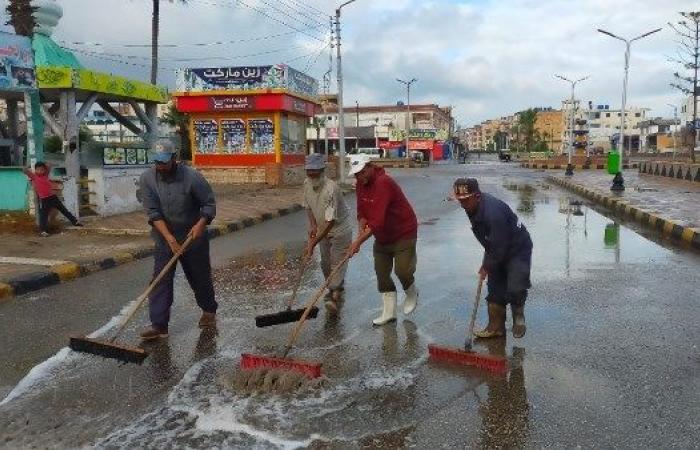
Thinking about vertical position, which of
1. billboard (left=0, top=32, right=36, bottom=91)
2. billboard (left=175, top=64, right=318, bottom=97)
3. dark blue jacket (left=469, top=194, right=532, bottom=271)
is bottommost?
dark blue jacket (left=469, top=194, right=532, bottom=271)

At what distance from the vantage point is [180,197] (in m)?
5.47

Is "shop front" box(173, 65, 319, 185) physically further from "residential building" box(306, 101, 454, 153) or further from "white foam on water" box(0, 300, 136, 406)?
"residential building" box(306, 101, 454, 153)

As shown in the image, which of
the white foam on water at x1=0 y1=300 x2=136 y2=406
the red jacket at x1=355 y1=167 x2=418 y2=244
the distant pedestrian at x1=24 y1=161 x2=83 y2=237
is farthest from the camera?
the distant pedestrian at x1=24 y1=161 x2=83 y2=237

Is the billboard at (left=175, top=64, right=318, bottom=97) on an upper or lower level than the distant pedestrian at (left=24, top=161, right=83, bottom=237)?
upper

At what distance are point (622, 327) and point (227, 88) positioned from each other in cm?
2199

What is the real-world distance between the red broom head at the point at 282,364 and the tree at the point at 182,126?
35743mm

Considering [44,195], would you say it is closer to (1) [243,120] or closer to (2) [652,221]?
(2) [652,221]

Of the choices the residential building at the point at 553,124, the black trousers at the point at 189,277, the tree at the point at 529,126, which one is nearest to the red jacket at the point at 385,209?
the black trousers at the point at 189,277

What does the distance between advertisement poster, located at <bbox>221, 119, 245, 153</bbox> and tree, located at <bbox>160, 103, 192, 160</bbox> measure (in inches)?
523

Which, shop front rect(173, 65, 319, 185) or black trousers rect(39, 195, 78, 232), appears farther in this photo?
shop front rect(173, 65, 319, 185)

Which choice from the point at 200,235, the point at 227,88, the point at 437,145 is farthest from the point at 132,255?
the point at 437,145

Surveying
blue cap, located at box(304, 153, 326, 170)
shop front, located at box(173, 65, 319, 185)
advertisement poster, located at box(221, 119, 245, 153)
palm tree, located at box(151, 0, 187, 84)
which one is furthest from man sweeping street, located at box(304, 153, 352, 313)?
palm tree, located at box(151, 0, 187, 84)

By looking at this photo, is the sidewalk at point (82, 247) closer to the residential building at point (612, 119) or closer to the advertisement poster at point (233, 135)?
the advertisement poster at point (233, 135)

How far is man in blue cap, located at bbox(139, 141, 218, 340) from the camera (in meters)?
5.42
